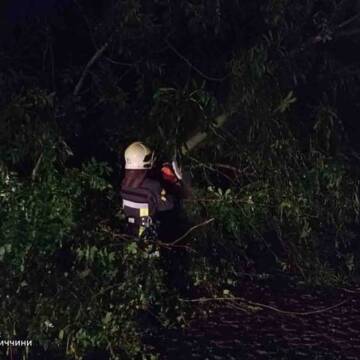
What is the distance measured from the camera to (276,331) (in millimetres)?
5758

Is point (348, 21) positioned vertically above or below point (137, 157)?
above

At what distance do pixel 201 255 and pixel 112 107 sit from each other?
152cm

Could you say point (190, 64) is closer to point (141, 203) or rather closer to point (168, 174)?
point (168, 174)

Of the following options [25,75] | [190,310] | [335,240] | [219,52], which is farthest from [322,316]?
[25,75]

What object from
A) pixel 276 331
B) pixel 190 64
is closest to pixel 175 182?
pixel 190 64

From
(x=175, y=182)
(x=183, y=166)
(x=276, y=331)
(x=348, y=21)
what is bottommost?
(x=276, y=331)

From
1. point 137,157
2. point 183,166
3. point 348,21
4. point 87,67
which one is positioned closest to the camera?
point 137,157

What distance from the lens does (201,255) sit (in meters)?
6.27

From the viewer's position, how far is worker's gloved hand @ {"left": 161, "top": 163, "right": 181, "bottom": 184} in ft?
19.2

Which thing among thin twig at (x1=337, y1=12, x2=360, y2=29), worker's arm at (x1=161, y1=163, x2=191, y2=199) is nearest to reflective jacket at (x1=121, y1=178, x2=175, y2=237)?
worker's arm at (x1=161, y1=163, x2=191, y2=199)

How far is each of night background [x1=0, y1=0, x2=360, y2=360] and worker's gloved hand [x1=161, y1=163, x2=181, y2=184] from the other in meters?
0.09

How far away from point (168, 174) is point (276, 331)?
59.7 inches

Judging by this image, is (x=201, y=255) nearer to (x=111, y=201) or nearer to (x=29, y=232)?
(x=111, y=201)

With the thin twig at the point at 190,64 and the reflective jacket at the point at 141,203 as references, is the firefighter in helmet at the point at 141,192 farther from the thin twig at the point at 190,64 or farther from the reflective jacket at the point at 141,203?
the thin twig at the point at 190,64
